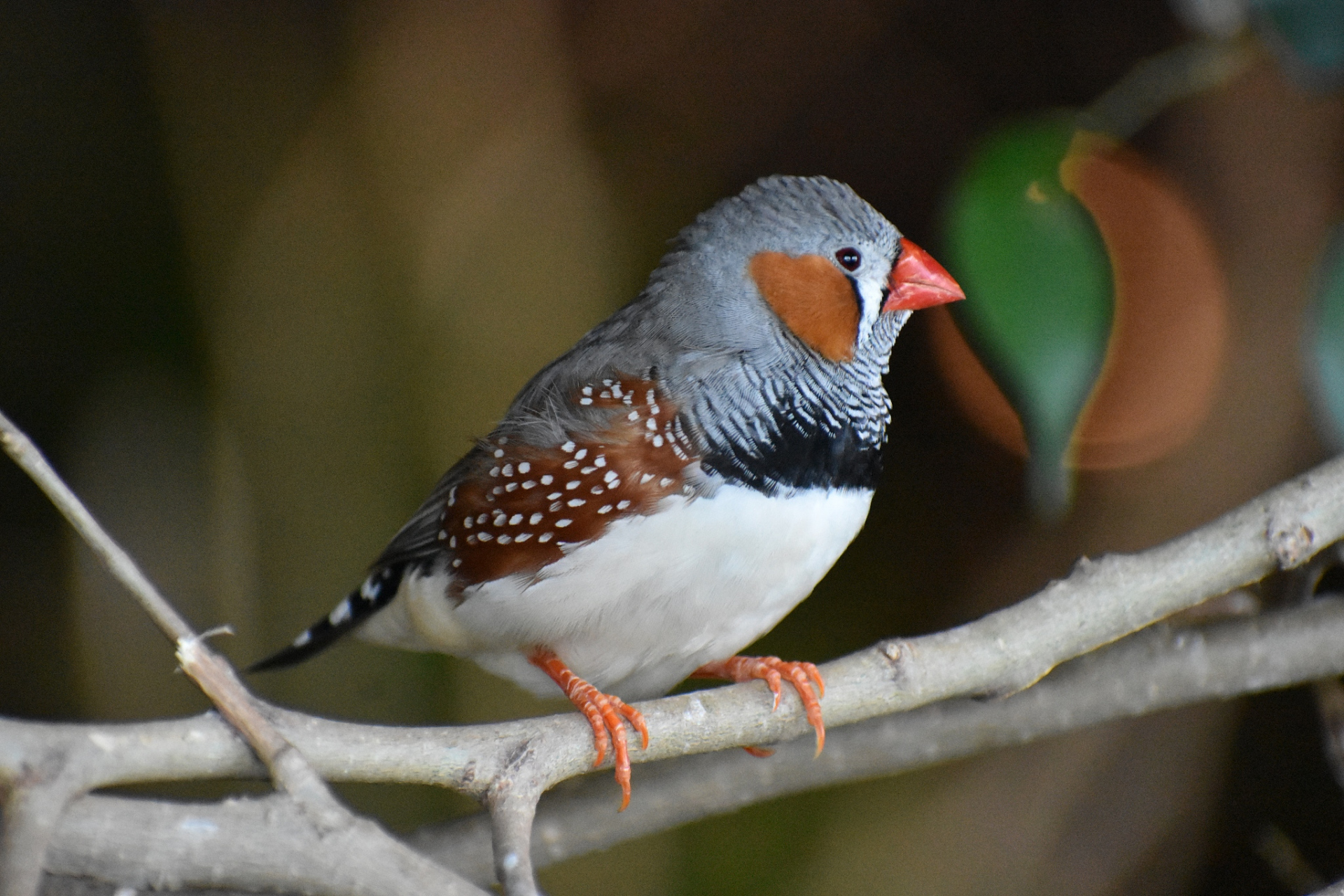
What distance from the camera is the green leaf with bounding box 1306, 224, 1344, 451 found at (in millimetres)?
1069

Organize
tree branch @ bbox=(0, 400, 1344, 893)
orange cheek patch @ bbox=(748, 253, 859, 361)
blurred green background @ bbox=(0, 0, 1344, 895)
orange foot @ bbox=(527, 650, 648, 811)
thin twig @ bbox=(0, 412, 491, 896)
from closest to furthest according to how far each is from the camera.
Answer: thin twig @ bbox=(0, 412, 491, 896)
tree branch @ bbox=(0, 400, 1344, 893)
orange foot @ bbox=(527, 650, 648, 811)
orange cheek patch @ bbox=(748, 253, 859, 361)
blurred green background @ bbox=(0, 0, 1344, 895)

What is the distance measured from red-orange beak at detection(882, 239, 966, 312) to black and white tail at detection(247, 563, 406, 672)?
652mm

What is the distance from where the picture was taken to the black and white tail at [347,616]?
1.38m

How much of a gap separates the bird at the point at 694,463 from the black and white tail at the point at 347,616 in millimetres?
108

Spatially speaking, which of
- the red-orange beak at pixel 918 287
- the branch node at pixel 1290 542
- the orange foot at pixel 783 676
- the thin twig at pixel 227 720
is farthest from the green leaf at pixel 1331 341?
the thin twig at pixel 227 720

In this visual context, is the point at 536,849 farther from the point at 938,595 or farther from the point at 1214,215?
the point at 1214,215

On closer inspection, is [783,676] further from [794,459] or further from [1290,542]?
[1290,542]

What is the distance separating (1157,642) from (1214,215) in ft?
2.24

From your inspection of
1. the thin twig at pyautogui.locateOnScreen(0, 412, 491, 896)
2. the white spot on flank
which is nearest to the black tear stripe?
the thin twig at pyautogui.locateOnScreen(0, 412, 491, 896)

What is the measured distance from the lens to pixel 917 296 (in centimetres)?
120

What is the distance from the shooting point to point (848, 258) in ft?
3.91

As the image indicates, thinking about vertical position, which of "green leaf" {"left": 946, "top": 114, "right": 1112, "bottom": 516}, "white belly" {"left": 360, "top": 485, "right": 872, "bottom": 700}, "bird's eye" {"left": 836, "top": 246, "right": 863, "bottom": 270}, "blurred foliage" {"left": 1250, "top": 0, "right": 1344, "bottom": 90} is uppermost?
"blurred foliage" {"left": 1250, "top": 0, "right": 1344, "bottom": 90}

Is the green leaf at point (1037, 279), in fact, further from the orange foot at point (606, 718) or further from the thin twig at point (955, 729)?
the orange foot at point (606, 718)

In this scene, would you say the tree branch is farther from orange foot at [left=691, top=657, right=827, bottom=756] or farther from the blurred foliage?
the blurred foliage
